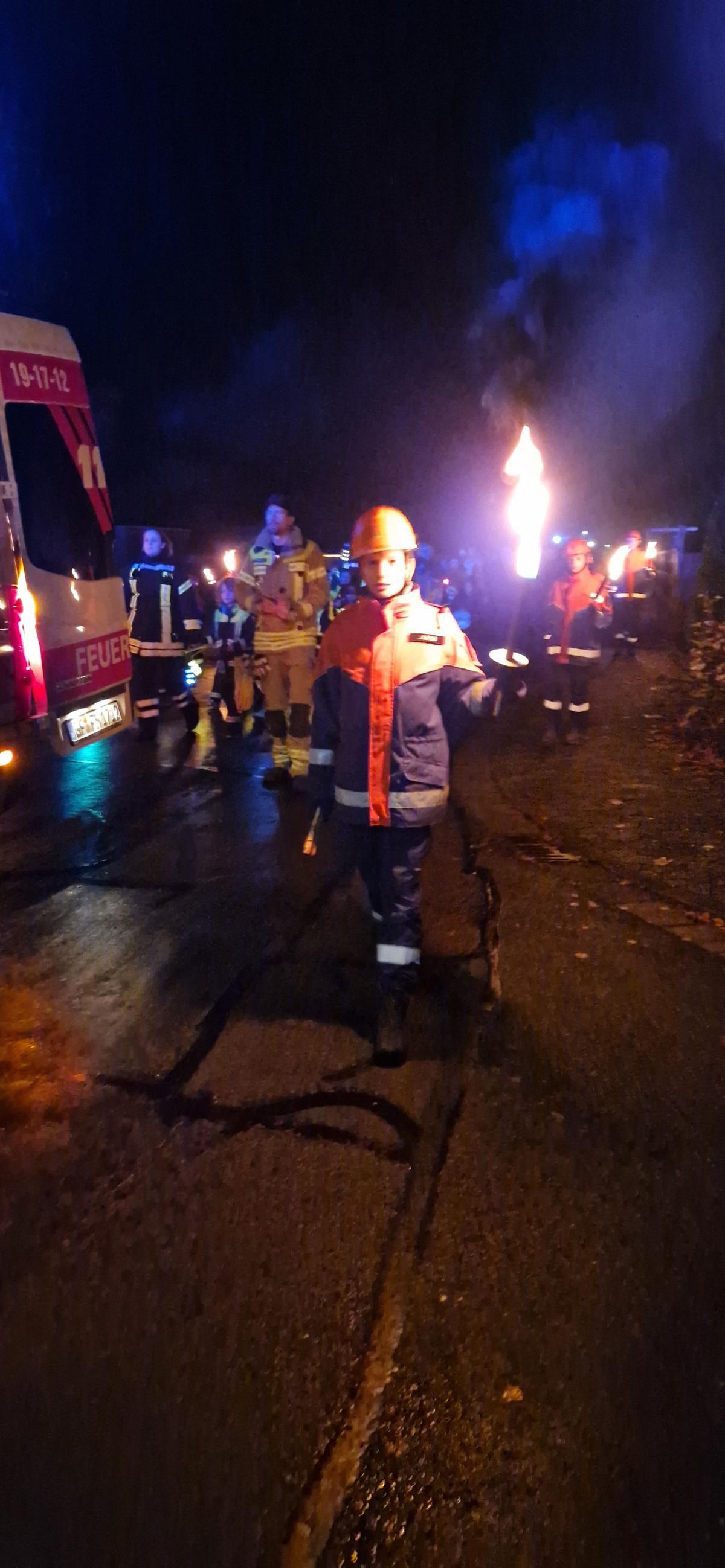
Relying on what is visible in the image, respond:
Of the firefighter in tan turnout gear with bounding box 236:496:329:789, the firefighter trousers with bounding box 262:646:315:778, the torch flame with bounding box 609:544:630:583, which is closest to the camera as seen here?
the firefighter in tan turnout gear with bounding box 236:496:329:789

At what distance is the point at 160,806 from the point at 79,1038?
11.8ft

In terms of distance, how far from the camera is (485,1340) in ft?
8.16

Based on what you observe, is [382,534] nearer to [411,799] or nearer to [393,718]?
[393,718]

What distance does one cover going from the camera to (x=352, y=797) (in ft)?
12.8

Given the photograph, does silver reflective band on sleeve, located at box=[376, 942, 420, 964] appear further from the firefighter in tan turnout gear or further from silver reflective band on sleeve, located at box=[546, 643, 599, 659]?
silver reflective band on sleeve, located at box=[546, 643, 599, 659]

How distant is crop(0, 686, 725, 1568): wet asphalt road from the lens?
6.89ft

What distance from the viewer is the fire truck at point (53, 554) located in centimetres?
564

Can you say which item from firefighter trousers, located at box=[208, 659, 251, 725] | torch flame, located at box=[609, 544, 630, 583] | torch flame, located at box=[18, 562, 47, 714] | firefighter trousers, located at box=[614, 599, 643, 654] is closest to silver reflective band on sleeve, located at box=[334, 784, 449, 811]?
torch flame, located at box=[18, 562, 47, 714]

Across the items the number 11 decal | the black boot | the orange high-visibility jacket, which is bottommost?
the black boot

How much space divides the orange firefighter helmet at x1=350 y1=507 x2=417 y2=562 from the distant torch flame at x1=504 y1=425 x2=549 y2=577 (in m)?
0.42

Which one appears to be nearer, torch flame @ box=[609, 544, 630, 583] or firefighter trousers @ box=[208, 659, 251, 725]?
firefighter trousers @ box=[208, 659, 251, 725]

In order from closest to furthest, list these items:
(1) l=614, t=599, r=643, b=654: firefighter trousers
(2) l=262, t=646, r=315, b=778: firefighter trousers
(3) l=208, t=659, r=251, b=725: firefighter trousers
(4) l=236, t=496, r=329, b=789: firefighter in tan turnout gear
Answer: (4) l=236, t=496, r=329, b=789: firefighter in tan turnout gear < (2) l=262, t=646, r=315, b=778: firefighter trousers < (3) l=208, t=659, r=251, b=725: firefighter trousers < (1) l=614, t=599, r=643, b=654: firefighter trousers

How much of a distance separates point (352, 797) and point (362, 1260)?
170 centimetres

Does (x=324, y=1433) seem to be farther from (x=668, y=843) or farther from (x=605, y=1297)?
(x=668, y=843)
